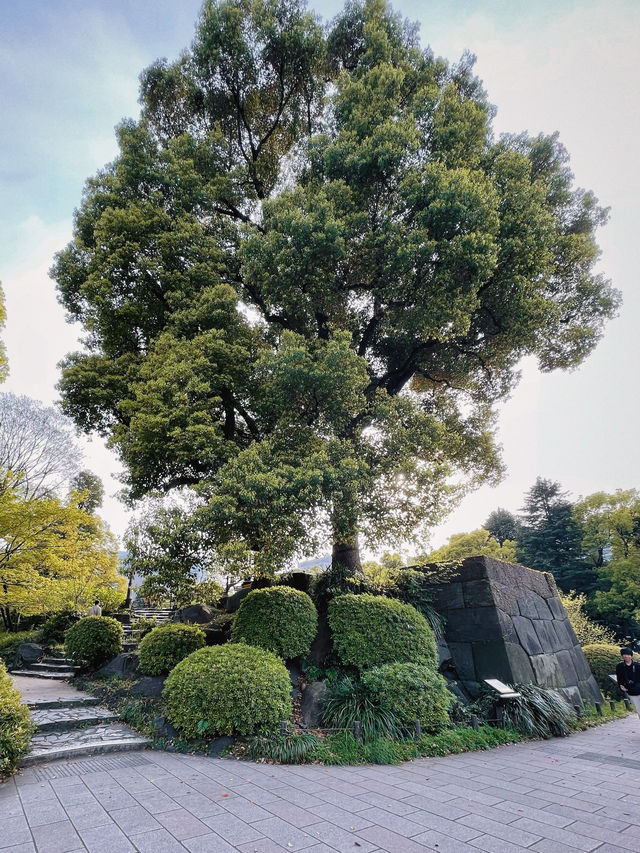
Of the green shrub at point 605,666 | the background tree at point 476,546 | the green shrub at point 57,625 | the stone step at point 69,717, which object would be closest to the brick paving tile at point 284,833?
the stone step at point 69,717

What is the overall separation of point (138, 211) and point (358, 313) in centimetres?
489

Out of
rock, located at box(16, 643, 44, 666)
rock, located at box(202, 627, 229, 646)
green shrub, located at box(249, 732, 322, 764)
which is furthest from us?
rock, located at box(16, 643, 44, 666)

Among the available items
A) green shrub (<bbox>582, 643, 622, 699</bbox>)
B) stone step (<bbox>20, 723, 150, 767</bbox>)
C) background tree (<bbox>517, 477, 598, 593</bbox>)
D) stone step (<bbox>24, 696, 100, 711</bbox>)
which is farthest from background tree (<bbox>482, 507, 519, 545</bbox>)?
stone step (<bbox>20, 723, 150, 767</bbox>)

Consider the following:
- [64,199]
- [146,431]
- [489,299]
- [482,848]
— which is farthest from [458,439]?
[64,199]

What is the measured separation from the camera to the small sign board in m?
6.13

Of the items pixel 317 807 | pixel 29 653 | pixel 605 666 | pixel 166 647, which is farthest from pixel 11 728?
pixel 605 666

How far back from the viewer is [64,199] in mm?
9094

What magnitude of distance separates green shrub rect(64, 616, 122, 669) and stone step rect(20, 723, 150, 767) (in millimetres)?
3966

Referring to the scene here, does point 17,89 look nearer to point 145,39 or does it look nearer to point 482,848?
point 145,39

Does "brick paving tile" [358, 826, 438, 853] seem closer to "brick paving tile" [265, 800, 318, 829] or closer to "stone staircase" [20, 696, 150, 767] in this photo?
"brick paving tile" [265, 800, 318, 829]

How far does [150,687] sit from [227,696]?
2.81 m

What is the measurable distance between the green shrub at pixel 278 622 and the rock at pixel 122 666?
10.1 ft

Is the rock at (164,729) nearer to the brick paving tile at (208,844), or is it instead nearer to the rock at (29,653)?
the brick paving tile at (208,844)

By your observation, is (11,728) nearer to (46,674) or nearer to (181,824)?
(181,824)
